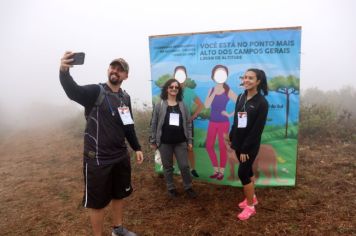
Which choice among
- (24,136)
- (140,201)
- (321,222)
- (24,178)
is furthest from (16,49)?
(321,222)

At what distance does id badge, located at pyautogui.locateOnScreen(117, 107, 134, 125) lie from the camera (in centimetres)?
307

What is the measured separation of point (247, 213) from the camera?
3898 millimetres

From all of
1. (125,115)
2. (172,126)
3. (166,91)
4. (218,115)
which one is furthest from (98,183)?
(218,115)

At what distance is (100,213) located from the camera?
10.0ft

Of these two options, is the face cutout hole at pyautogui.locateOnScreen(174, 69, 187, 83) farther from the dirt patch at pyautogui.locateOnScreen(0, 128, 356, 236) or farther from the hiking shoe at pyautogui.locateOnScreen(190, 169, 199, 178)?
the dirt patch at pyautogui.locateOnScreen(0, 128, 356, 236)

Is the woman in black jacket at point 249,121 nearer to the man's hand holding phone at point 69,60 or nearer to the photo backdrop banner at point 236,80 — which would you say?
the photo backdrop banner at point 236,80

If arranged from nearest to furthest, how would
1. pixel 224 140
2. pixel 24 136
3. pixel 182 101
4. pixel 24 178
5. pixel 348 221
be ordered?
pixel 348 221, pixel 182 101, pixel 224 140, pixel 24 178, pixel 24 136

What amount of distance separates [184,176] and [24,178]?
311cm

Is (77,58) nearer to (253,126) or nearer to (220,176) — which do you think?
(253,126)

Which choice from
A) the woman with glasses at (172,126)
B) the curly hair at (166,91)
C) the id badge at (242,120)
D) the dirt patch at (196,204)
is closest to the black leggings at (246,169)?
the id badge at (242,120)

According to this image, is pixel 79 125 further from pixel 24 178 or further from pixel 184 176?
pixel 184 176

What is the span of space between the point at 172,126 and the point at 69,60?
1992 millimetres

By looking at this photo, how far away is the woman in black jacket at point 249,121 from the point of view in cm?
356

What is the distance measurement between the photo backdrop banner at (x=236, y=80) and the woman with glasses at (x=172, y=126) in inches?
17.5
